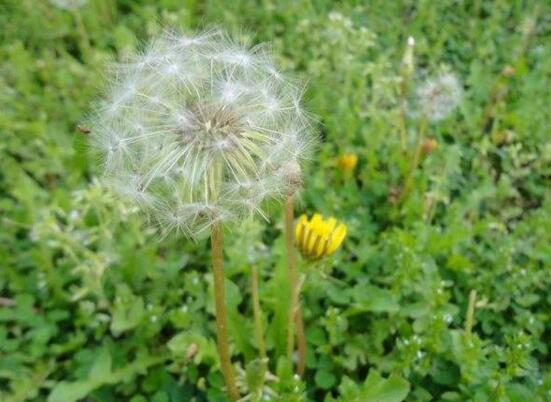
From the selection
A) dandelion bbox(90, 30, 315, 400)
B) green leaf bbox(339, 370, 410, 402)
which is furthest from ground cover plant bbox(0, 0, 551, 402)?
dandelion bbox(90, 30, 315, 400)

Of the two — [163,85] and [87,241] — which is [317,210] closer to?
[87,241]

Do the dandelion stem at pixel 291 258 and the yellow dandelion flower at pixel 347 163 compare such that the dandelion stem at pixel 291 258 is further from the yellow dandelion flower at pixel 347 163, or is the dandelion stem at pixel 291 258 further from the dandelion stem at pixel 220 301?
the yellow dandelion flower at pixel 347 163

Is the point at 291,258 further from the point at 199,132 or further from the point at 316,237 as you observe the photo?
the point at 199,132

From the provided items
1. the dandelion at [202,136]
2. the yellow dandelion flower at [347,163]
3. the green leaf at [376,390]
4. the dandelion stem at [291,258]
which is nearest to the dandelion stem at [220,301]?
the dandelion at [202,136]

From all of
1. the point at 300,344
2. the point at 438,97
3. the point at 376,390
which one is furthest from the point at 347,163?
the point at 376,390

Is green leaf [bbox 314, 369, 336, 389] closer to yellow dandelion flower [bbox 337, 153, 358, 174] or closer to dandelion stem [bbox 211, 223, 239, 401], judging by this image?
dandelion stem [bbox 211, 223, 239, 401]

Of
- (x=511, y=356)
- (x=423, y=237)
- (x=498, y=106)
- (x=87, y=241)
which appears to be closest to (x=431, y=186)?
(x=423, y=237)
